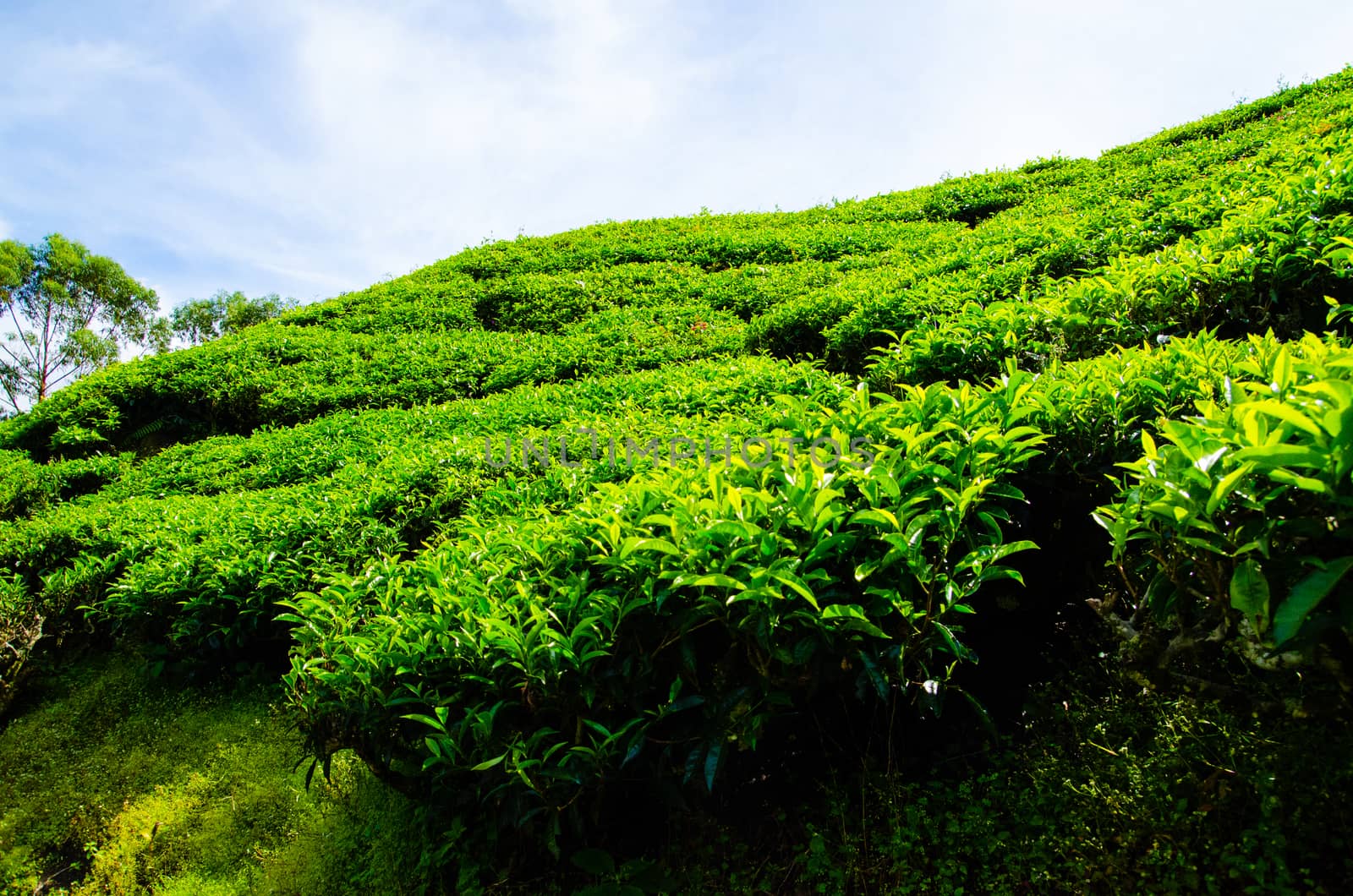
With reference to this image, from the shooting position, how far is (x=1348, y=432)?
118 centimetres

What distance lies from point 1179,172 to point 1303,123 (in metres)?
1.57

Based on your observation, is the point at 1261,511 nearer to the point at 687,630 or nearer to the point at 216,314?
the point at 687,630

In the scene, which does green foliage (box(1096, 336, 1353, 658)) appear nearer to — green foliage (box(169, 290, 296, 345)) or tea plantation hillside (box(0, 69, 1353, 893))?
tea plantation hillside (box(0, 69, 1353, 893))

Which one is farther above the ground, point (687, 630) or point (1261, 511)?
point (1261, 511)

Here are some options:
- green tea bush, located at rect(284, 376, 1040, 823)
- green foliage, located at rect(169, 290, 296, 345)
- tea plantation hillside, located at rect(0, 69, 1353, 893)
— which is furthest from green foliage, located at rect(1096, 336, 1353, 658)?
green foliage, located at rect(169, 290, 296, 345)

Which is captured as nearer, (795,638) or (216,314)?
(795,638)

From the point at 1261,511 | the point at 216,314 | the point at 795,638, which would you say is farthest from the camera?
the point at 216,314

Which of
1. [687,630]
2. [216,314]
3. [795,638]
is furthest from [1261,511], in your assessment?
[216,314]

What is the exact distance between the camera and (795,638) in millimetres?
1780

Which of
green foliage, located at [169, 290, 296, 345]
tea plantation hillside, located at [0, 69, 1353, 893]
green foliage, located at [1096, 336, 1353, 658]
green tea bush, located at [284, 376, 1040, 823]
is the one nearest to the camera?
green foliage, located at [1096, 336, 1353, 658]

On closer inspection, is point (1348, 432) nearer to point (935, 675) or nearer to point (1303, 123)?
point (935, 675)

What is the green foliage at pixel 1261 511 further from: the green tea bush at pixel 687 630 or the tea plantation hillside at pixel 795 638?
the green tea bush at pixel 687 630

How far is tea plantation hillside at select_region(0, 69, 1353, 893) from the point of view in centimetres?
157

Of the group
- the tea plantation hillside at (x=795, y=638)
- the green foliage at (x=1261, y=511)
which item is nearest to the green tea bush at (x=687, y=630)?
the tea plantation hillside at (x=795, y=638)
